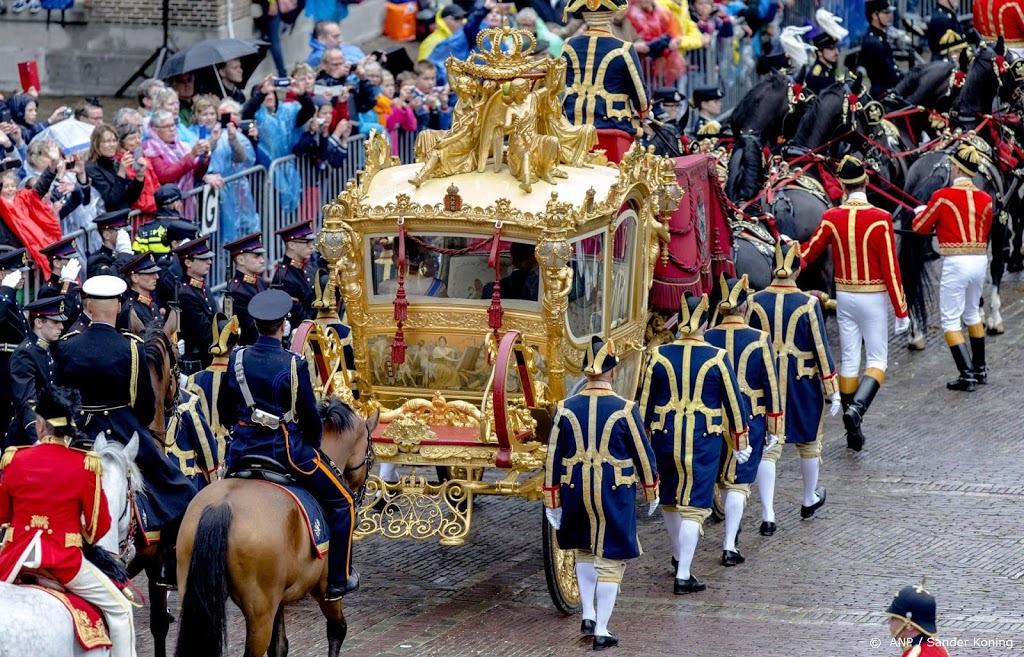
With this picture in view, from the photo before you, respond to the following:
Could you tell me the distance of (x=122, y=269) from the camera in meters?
13.7

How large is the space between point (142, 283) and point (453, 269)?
7.96 ft

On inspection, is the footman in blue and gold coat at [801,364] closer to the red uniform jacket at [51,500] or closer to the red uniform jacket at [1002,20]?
the red uniform jacket at [51,500]

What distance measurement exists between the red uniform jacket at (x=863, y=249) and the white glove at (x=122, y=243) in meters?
5.51

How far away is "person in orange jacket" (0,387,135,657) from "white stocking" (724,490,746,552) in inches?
194

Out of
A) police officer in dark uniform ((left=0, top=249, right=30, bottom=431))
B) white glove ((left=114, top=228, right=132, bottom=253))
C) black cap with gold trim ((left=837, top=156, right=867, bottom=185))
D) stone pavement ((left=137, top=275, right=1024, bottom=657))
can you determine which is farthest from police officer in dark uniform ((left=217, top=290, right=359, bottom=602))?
black cap with gold trim ((left=837, top=156, right=867, bottom=185))

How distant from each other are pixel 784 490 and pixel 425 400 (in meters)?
3.66

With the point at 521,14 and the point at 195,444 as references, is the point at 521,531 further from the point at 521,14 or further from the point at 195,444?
the point at 521,14

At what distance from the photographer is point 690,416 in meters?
12.6

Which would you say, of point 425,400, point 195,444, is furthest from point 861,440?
point 195,444

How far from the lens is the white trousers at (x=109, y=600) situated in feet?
31.0

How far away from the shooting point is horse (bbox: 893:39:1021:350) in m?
18.3

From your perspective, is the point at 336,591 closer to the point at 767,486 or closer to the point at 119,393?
the point at 119,393

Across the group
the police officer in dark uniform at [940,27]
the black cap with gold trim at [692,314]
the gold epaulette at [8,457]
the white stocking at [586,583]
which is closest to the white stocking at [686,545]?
the white stocking at [586,583]

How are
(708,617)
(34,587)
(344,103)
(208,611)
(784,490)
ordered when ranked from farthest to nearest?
1. (344,103)
2. (784,490)
3. (708,617)
4. (208,611)
5. (34,587)
